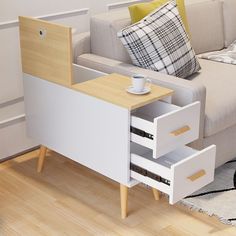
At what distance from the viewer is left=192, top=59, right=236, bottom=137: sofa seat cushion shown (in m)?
2.43

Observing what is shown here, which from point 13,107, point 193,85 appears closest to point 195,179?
point 193,85

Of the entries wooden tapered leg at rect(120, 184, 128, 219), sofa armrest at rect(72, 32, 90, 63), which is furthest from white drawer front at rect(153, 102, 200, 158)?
sofa armrest at rect(72, 32, 90, 63)

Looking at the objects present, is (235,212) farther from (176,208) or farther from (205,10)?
(205,10)

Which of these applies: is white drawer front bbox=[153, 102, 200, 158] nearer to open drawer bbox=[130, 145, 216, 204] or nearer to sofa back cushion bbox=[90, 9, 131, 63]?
open drawer bbox=[130, 145, 216, 204]

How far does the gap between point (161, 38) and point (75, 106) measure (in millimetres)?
542

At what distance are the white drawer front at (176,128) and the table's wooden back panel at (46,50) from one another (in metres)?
0.48

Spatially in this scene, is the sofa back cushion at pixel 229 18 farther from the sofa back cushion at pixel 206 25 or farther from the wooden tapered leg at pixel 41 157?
the wooden tapered leg at pixel 41 157

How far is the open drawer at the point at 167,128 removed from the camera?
2.09m

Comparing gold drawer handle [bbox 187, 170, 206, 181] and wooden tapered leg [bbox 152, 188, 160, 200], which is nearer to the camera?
gold drawer handle [bbox 187, 170, 206, 181]

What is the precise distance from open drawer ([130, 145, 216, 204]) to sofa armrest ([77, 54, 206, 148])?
204 mm

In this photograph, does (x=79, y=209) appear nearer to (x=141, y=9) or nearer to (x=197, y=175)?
(x=197, y=175)

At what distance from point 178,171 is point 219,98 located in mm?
574

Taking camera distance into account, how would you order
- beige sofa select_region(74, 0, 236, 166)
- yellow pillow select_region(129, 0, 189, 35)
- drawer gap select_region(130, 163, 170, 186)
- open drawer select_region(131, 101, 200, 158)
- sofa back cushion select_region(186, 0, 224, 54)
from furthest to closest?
1. sofa back cushion select_region(186, 0, 224, 54)
2. yellow pillow select_region(129, 0, 189, 35)
3. beige sofa select_region(74, 0, 236, 166)
4. drawer gap select_region(130, 163, 170, 186)
5. open drawer select_region(131, 101, 200, 158)

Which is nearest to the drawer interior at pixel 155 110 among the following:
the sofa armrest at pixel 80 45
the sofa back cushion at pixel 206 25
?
the sofa armrest at pixel 80 45
